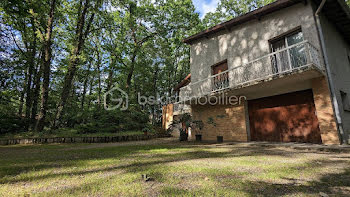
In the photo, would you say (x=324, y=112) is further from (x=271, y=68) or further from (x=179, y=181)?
(x=179, y=181)

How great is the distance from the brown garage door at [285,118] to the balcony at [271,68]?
145cm

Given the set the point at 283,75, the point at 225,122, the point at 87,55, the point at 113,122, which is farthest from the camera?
the point at 87,55

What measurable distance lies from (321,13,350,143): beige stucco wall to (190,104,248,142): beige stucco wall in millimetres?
3887

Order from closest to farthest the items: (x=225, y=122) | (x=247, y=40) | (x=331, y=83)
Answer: (x=331, y=83) < (x=247, y=40) < (x=225, y=122)

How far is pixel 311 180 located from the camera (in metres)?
2.41

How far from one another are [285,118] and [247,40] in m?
4.64

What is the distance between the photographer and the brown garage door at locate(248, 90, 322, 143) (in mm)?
6844

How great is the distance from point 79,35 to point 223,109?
11425mm

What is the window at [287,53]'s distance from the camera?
22.5 ft

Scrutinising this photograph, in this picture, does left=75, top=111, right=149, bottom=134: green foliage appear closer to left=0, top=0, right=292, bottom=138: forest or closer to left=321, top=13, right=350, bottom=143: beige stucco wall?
left=0, top=0, right=292, bottom=138: forest

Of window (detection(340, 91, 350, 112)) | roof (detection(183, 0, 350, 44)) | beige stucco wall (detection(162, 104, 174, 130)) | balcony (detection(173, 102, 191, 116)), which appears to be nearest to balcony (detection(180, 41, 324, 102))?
window (detection(340, 91, 350, 112))

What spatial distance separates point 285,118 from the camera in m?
7.62

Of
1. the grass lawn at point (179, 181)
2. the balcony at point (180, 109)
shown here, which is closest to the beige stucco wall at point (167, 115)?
the balcony at point (180, 109)

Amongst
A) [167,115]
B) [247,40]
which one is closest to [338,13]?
[247,40]
